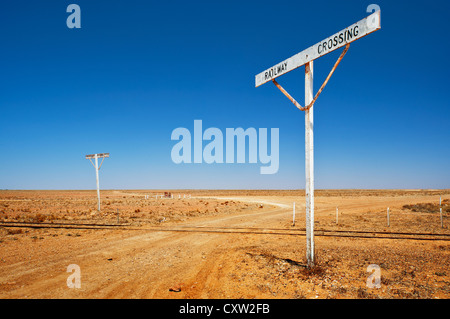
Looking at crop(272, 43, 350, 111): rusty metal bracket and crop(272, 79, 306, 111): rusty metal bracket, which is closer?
crop(272, 43, 350, 111): rusty metal bracket

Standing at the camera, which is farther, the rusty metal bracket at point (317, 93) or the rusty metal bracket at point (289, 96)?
the rusty metal bracket at point (289, 96)

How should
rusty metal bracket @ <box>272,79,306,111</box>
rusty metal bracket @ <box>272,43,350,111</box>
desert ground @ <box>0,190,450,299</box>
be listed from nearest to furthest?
rusty metal bracket @ <box>272,43,350,111</box>
desert ground @ <box>0,190,450,299</box>
rusty metal bracket @ <box>272,79,306,111</box>

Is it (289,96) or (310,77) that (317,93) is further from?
(289,96)

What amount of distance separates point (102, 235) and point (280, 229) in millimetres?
8989

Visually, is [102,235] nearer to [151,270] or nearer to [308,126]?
[151,270]

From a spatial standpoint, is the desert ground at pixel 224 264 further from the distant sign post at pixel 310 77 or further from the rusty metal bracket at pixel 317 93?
the rusty metal bracket at pixel 317 93

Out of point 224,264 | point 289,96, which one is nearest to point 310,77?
point 289,96

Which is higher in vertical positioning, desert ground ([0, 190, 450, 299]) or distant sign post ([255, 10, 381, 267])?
distant sign post ([255, 10, 381, 267])

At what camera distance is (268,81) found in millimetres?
6527

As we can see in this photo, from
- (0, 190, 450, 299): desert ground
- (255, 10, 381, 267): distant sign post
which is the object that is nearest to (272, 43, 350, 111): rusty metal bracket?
(255, 10, 381, 267): distant sign post

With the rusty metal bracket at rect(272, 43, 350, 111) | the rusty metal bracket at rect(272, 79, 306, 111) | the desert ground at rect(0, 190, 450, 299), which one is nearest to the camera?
the rusty metal bracket at rect(272, 43, 350, 111)

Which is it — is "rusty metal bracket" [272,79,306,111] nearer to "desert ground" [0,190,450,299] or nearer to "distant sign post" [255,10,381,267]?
"distant sign post" [255,10,381,267]

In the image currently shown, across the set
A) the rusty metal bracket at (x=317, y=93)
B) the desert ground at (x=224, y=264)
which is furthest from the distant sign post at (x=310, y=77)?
the desert ground at (x=224, y=264)
